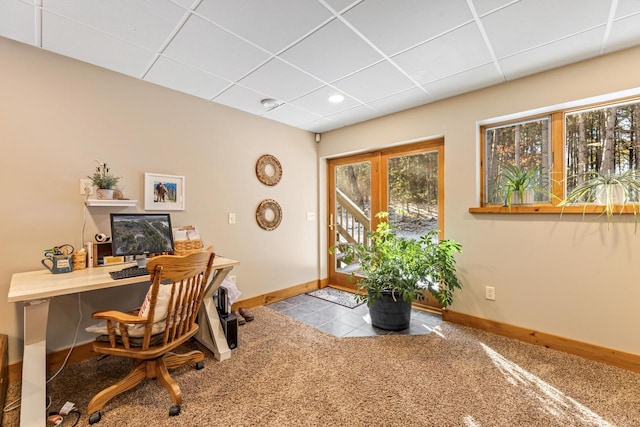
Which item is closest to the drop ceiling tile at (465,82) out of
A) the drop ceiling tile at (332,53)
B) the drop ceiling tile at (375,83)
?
the drop ceiling tile at (375,83)

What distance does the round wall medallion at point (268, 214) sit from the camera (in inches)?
134

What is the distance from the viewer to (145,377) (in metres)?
1.74

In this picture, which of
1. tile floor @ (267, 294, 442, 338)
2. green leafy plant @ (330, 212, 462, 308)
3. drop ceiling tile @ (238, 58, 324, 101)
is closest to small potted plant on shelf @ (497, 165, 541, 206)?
green leafy plant @ (330, 212, 462, 308)

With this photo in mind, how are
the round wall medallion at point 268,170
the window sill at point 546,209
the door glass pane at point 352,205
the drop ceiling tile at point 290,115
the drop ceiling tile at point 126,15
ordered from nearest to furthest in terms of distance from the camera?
1. the drop ceiling tile at point 126,15
2. the window sill at point 546,209
3. the drop ceiling tile at point 290,115
4. the round wall medallion at point 268,170
5. the door glass pane at point 352,205

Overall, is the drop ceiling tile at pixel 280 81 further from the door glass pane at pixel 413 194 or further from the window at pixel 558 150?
the window at pixel 558 150

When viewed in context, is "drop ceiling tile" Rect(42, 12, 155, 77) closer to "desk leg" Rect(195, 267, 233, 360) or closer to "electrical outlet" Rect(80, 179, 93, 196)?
"electrical outlet" Rect(80, 179, 93, 196)

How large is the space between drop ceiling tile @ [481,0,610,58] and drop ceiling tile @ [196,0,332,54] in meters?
1.06

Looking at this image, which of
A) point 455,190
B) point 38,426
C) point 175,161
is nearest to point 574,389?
point 455,190

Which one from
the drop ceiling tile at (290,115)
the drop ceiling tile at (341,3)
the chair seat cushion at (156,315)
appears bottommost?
the chair seat cushion at (156,315)

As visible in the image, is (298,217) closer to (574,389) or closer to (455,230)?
(455,230)

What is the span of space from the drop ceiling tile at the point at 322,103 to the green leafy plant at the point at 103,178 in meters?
1.78

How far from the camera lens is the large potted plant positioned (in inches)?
102

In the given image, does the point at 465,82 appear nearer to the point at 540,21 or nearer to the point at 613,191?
the point at 540,21

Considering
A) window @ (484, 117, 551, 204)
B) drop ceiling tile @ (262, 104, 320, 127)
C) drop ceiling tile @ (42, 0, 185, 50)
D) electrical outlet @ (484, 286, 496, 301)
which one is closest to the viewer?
drop ceiling tile @ (42, 0, 185, 50)
